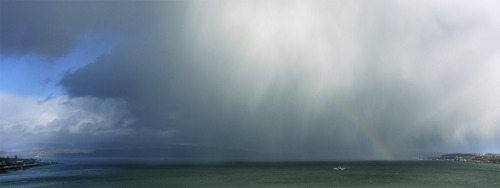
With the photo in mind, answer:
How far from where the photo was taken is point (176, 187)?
83.4 m

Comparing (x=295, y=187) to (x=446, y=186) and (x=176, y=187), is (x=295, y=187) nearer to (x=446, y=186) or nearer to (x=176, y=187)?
(x=176, y=187)

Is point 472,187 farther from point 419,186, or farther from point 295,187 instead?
point 295,187

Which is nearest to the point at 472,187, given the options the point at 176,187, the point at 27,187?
the point at 176,187

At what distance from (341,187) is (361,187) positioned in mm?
5256

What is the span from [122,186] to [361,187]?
68.1m

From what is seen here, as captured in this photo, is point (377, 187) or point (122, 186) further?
point (122, 186)

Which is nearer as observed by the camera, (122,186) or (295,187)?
(295,187)

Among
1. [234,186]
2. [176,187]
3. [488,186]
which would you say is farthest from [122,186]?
[488,186]

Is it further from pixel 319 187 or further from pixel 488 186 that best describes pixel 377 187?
pixel 488 186

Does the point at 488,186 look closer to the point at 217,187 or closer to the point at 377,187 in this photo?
the point at 377,187

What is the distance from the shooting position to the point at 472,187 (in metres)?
82.4

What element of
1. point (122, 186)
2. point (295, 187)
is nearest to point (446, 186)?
point (295, 187)

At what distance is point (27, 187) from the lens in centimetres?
8619

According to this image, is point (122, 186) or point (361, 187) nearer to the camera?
point (361, 187)
